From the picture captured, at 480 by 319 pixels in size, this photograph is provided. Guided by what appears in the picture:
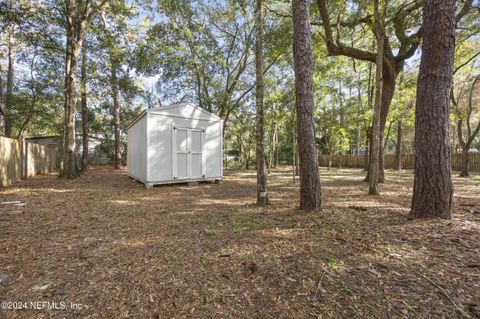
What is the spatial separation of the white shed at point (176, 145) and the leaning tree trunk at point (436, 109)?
22.8 feet

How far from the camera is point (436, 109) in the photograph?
3.25m

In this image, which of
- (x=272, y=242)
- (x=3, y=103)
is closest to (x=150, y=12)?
(x=3, y=103)

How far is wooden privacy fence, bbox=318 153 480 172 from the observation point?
49.7 ft

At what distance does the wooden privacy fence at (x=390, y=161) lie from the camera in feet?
49.7

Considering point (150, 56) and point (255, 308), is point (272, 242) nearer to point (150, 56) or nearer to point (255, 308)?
point (255, 308)

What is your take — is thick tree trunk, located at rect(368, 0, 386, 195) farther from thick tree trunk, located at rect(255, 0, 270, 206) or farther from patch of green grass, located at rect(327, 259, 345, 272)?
patch of green grass, located at rect(327, 259, 345, 272)

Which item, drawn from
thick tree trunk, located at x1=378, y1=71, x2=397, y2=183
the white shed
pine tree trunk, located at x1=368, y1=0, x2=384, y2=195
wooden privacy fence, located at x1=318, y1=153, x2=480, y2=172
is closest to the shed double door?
the white shed

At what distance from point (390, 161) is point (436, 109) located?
19270 mm

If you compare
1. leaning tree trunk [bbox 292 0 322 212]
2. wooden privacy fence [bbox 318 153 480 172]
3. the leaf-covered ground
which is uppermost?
leaning tree trunk [bbox 292 0 322 212]

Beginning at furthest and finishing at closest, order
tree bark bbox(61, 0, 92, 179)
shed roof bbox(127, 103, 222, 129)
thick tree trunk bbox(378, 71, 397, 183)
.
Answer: tree bark bbox(61, 0, 92, 179), thick tree trunk bbox(378, 71, 397, 183), shed roof bbox(127, 103, 222, 129)

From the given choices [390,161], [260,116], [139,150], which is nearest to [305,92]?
[260,116]

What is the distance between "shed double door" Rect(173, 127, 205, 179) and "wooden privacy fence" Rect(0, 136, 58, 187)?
17.4ft

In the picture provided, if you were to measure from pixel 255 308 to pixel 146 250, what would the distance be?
166cm

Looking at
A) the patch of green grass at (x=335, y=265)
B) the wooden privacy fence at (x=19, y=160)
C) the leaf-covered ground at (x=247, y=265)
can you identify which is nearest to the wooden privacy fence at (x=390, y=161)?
the leaf-covered ground at (x=247, y=265)
